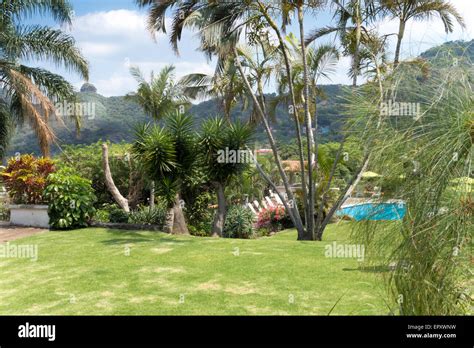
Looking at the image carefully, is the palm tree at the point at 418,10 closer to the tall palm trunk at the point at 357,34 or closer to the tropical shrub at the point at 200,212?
the tall palm trunk at the point at 357,34

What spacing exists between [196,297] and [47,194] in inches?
330

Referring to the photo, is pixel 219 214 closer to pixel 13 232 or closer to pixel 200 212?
pixel 200 212

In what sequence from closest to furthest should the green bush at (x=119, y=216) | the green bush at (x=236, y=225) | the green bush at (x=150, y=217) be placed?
the green bush at (x=150, y=217)
the green bush at (x=119, y=216)
the green bush at (x=236, y=225)

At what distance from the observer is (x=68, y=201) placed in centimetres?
1277

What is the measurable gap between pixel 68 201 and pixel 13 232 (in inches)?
62.5

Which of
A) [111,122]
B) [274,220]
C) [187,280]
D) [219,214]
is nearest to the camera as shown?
[187,280]

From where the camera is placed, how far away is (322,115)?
30703 millimetres

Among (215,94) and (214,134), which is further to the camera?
(215,94)

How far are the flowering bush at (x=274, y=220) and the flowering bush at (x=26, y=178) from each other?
7495 millimetres

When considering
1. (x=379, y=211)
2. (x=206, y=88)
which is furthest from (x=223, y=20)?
(x=206, y=88)

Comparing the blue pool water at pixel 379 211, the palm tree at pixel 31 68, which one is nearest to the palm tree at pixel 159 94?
the palm tree at pixel 31 68

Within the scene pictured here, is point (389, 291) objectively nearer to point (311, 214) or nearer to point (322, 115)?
point (311, 214)

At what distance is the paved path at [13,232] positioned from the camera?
1177 centimetres
